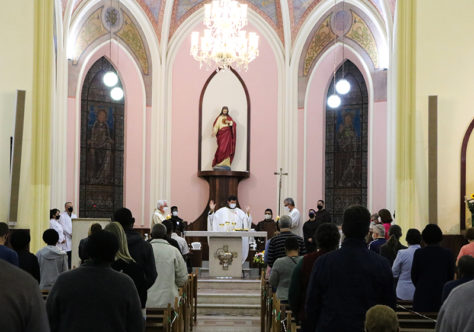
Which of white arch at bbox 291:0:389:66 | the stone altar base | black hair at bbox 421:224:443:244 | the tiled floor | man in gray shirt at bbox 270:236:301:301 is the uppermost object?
white arch at bbox 291:0:389:66

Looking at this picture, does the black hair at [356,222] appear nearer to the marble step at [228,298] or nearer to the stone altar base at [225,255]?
the marble step at [228,298]

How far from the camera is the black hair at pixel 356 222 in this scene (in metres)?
3.89

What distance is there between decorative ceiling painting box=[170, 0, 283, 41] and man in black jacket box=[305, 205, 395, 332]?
586 inches

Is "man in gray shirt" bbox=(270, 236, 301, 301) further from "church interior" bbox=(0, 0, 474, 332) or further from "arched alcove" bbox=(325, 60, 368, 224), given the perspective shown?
"arched alcove" bbox=(325, 60, 368, 224)

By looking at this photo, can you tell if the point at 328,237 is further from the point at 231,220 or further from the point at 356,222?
the point at 231,220

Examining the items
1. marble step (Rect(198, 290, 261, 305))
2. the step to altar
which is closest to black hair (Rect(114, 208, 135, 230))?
the step to altar

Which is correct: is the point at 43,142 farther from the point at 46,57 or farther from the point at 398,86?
the point at 398,86

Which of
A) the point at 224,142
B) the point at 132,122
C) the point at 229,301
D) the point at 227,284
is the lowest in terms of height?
the point at 229,301

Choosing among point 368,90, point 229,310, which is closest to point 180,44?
point 368,90

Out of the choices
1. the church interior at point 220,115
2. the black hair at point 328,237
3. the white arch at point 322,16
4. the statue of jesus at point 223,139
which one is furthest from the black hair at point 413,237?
the statue of jesus at point 223,139

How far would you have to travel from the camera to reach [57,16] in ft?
51.7

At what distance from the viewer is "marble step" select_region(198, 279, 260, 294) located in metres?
12.3

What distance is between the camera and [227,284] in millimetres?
12430

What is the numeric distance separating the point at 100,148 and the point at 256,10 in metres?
5.34
